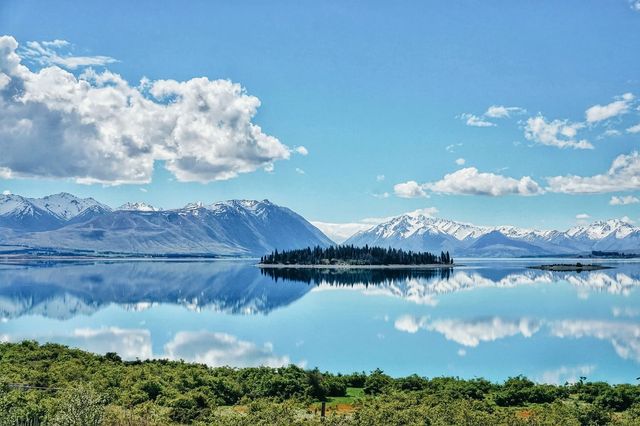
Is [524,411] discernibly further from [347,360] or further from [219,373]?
[347,360]

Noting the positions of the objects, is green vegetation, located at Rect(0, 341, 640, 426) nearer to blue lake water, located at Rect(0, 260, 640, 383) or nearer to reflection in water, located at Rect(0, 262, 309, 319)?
blue lake water, located at Rect(0, 260, 640, 383)

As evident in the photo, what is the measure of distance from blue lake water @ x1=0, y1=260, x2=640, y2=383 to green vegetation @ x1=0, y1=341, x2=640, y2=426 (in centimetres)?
1051

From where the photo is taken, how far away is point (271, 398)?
25172 millimetres

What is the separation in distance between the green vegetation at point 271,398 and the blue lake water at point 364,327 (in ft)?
34.5

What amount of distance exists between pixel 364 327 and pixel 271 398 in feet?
114

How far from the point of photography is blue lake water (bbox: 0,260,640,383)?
41094mm

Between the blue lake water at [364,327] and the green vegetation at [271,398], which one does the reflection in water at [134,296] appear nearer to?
the blue lake water at [364,327]

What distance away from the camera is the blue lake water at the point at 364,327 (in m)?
41.1

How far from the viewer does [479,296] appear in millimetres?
92562

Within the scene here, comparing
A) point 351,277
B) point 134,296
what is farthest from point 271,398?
point 351,277

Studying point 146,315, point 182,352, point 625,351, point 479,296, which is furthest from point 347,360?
point 479,296

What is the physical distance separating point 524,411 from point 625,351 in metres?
26.6

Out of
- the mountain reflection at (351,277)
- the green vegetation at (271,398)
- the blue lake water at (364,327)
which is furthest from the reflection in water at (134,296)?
the green vegetation at (271,398)

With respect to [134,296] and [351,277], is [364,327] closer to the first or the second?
[134,296]
